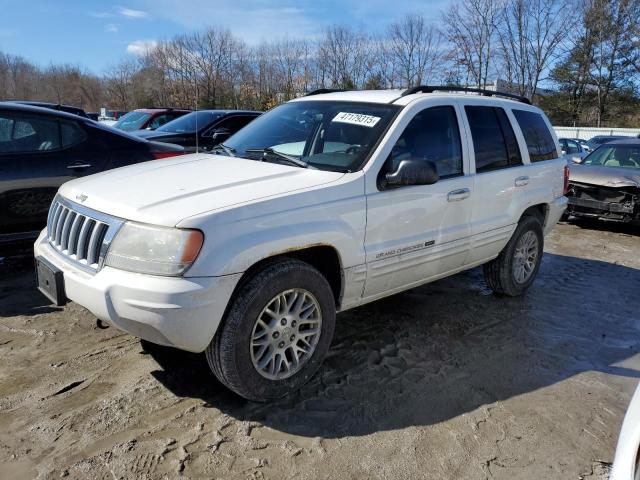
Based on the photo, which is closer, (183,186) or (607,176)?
(183,186)

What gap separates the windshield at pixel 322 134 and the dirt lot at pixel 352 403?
144cm

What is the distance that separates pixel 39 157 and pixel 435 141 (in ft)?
12.2

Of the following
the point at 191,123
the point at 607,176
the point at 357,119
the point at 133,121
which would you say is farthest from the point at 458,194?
the point at 133,121

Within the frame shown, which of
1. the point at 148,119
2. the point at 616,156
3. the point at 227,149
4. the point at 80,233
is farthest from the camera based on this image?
the point at 148,119

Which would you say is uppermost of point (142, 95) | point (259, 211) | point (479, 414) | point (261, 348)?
point (142, 95)

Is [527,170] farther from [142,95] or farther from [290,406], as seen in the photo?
[142,95]

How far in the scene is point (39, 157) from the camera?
4.95 meters

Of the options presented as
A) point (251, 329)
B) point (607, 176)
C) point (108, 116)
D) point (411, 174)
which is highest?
point (108, 116)

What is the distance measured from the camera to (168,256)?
8.71 feet

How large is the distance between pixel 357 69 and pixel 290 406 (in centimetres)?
4290

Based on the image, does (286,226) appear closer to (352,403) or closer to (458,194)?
(352,403)

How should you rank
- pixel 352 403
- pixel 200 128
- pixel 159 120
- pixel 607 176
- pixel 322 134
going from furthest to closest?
pixel 159 120
pixel 200 128
pixel 607 176
pixel 322 134
pixel 352 403

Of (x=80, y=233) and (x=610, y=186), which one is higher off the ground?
(x=80, y=233)

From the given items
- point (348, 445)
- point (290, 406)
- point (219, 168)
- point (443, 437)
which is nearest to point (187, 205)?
point (219, 168)
